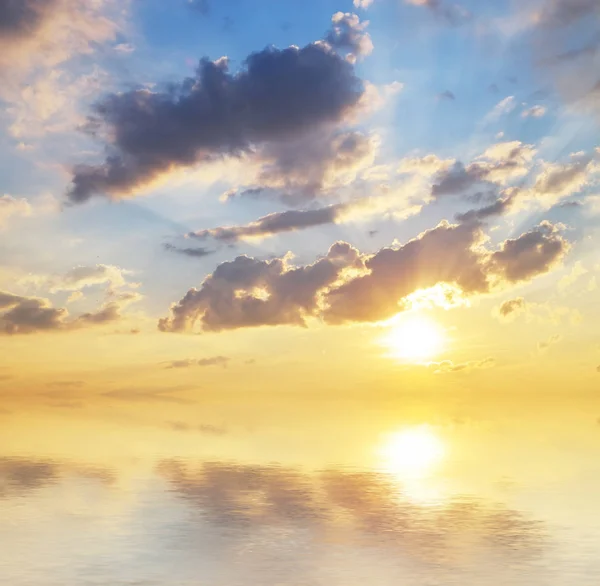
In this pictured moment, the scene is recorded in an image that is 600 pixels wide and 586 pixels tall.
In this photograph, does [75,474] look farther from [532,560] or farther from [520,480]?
[532,560]

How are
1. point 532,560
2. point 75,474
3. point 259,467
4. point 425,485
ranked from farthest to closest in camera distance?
1. point 259,467
2. point 75,474
3. point 425,485
4. point 532,560

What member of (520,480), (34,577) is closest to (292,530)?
(34,577)

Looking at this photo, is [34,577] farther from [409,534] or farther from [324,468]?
[324,468]

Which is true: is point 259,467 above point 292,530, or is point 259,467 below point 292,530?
above

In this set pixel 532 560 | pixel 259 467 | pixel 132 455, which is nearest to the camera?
pixel 532 560

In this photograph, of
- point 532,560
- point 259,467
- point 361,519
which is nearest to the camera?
point 532,560

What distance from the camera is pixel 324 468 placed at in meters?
158

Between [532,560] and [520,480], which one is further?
[520,480]

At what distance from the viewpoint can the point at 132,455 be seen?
18388cm

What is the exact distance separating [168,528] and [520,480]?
75293 mm

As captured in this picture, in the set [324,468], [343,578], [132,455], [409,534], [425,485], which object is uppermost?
[132,455]

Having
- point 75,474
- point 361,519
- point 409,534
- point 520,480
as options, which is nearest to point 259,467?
point 75,474

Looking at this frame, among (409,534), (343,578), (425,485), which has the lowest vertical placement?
(343,578)

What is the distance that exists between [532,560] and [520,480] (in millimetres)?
66408
